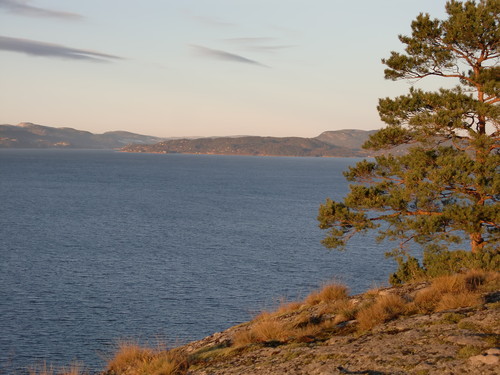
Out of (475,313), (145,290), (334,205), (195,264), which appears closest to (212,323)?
(145,290)

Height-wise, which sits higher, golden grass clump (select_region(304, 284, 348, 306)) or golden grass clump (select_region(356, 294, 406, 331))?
golden grass clump (select_region(356, 294, 406, 331))

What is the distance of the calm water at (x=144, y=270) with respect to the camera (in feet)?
108

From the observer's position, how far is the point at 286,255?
56688mm

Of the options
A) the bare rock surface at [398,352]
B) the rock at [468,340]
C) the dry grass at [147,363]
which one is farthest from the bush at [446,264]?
the dry grass at [147,363]

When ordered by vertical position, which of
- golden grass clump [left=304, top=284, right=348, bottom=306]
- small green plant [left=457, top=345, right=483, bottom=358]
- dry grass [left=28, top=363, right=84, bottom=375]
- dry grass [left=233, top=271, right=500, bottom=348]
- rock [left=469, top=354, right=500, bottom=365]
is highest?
rock [left=469, top=354, right=500, bottom=365]

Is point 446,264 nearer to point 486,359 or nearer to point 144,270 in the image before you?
point 486,359

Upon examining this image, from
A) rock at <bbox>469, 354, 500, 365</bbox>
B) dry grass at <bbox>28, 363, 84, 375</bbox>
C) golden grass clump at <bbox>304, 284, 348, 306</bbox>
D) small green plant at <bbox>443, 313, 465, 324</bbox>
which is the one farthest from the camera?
golden grass clump at <bbox>304, 284, 348, 306</bbox>

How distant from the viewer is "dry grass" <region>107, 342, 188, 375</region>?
10.8 metres

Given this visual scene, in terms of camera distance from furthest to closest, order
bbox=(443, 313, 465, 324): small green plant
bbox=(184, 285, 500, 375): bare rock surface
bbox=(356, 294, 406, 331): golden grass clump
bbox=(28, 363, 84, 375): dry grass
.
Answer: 1. bbox=(356, 294, 406, 331): golden grass clump
2. bbox=(28, 363, 84, 375): dry grass
3. bbox=(443, 313, 465, 324): small green plant
4. bbox=(184, 285, 500, 375): bare rock surface

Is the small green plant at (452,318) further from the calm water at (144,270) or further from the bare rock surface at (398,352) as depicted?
the calm water at (144,270)

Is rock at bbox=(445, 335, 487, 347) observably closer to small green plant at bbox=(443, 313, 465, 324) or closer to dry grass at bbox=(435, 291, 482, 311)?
small green plant at bbox=(443, 313, 465, 324)

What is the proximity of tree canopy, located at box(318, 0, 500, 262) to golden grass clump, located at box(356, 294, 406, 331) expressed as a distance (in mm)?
8836

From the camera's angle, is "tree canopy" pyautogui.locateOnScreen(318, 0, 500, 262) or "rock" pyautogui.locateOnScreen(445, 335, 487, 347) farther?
"tree canopy" pyautogui.locateOnScreen(318, 0, 500, 262)

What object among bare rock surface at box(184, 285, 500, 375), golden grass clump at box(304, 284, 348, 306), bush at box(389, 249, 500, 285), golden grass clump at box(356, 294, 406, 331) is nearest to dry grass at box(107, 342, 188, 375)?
bare rock surface at box(184, 285, 500, 375)
